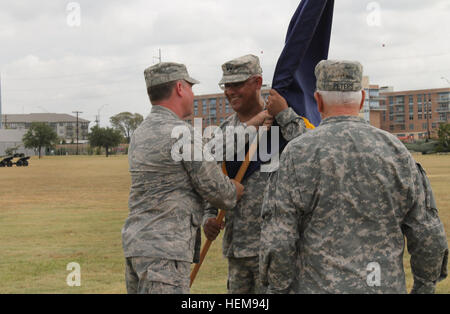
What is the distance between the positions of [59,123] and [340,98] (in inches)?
7130

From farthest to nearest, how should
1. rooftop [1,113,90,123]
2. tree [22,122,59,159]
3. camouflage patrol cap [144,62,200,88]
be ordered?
rooftop [1,113,90,123], tree [22,122,59,159], camouflage patrol cap [144,62,200,88]

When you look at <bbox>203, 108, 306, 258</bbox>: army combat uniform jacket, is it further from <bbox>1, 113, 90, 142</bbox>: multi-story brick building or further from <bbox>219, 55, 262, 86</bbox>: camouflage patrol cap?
<bbox>1, 113, 90, 142</bbox>: multi-story brick building

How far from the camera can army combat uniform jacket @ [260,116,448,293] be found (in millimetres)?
2816

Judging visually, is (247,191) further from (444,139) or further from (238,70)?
(444,139)

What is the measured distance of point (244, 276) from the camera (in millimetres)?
3980

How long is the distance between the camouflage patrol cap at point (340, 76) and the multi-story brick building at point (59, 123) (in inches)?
6797

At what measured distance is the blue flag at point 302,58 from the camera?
158 inches

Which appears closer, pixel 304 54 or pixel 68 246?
pixel 304 54

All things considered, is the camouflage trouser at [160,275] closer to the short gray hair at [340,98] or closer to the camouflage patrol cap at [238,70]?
the short gray hair at [340,98]

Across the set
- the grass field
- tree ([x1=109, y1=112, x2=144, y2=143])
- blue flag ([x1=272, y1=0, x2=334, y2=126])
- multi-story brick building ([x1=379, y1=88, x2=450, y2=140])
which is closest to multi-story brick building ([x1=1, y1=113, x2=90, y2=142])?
tree ([x1=109, y1=112, x2=144, y2=143])

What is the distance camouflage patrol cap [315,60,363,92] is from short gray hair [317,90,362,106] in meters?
0.02

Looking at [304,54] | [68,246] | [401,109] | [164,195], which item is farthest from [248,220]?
[401,109]

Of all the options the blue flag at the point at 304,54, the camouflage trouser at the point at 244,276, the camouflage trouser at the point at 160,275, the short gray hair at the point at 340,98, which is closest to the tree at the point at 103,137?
the blue flag at the point at 304,54
